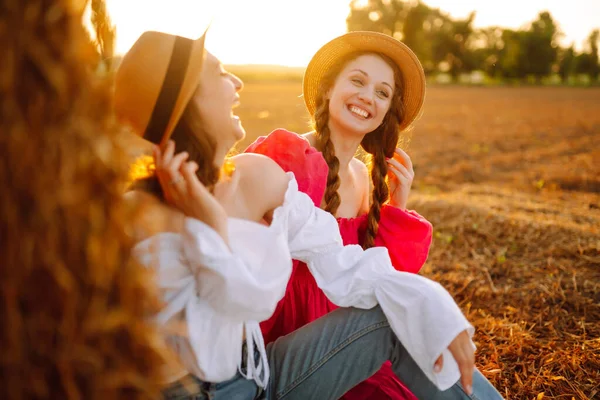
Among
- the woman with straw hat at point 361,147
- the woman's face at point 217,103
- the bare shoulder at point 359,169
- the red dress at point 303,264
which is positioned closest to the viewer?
the woman's face at point 217,103

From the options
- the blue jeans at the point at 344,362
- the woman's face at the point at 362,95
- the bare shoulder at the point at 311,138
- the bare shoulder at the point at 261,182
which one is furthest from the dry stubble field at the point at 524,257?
the bare shoulder at the point at 261,182

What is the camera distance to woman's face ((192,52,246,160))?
1762 mm

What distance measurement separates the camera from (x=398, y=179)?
2963 millimetres

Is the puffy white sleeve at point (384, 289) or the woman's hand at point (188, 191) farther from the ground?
the woman's hand at point (188, 191)

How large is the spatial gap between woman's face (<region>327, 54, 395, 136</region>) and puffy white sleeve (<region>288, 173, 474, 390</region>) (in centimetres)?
96

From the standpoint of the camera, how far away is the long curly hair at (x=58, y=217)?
91 cm

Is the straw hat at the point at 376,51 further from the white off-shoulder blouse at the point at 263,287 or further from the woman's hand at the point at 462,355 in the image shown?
the woman's hand at the point at 462,355

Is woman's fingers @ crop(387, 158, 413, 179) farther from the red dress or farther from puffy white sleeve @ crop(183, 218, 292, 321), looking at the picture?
puffy white sleeve @ crop(183, 218, 292, 321)

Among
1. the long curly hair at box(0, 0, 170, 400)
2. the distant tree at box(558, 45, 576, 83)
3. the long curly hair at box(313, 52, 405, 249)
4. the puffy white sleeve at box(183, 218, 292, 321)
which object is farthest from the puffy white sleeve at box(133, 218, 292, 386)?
the distant tree at box(558, 45, 576, 83)

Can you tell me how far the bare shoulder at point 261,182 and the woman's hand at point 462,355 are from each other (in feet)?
2.68

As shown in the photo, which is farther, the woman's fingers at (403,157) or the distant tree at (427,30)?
the distant tree at (427,30)

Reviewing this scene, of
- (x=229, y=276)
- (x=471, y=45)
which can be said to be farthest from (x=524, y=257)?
(x=471, y=45)

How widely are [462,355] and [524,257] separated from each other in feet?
9.79

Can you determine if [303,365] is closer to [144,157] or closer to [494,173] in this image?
[144,157]
